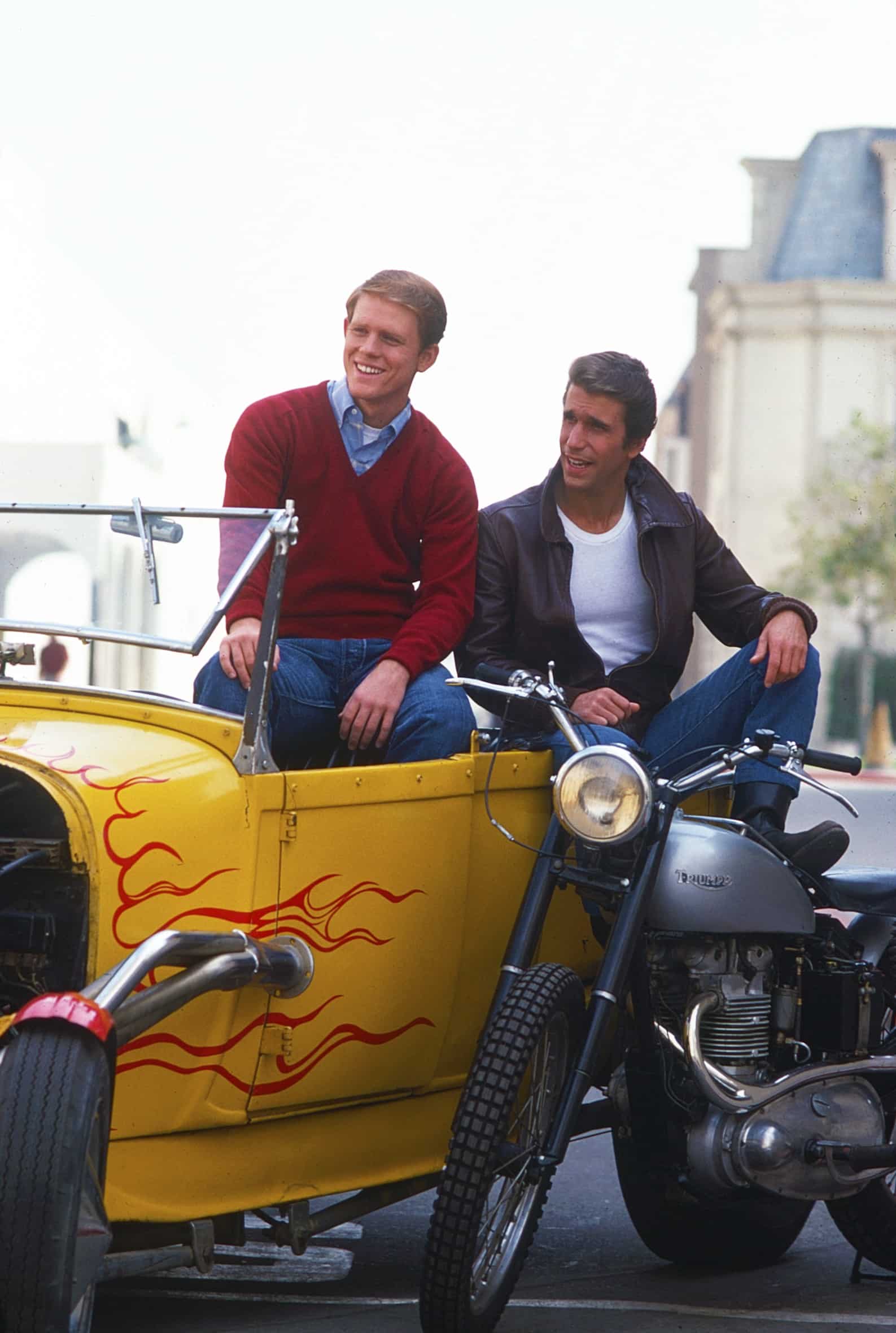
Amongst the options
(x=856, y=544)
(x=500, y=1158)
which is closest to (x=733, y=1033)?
(x=500, y=1158)

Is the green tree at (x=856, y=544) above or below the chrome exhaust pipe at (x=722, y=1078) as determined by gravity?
above

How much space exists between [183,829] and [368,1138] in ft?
2.80

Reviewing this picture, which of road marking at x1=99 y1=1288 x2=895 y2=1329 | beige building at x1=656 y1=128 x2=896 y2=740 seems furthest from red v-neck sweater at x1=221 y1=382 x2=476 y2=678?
beige building at x1=656 y1=128 x2=896 y2=740

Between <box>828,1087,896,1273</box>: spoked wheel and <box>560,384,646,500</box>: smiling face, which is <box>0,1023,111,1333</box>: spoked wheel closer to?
<box>828,1087,896,1273</box>: spoked wheel

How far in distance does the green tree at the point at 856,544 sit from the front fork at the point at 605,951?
32706 mm

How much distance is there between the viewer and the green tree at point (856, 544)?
118ft

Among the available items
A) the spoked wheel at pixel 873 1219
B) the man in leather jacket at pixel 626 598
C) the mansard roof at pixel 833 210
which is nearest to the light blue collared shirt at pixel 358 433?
the man in leather jacket at pixel 626 598

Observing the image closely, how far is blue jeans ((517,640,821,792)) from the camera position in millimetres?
4398

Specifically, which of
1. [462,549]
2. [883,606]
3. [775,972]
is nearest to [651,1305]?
[775,972]

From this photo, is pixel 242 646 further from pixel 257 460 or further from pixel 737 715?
pixel 737 715

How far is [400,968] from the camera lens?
372 cm

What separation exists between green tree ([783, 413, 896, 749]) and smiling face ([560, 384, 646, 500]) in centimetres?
3176

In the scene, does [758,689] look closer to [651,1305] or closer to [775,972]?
[775,972]

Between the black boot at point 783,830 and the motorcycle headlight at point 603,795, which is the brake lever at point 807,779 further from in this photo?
the motorcycle headlight at point 603,795
